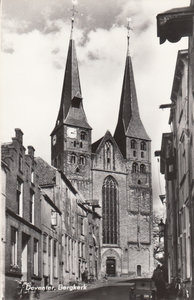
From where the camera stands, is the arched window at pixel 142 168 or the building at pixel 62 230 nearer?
the building at pixel 62 230

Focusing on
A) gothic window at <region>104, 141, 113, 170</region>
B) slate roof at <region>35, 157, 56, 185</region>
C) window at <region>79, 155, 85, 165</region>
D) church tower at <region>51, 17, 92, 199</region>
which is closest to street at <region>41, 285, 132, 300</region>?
slate roof at <region>35, 157, 56, 185</region>

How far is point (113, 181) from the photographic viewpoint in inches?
2383

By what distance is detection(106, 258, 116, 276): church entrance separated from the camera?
57.7m

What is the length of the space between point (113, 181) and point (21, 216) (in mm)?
42352

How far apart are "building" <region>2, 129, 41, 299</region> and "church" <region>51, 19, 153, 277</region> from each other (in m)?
36.3

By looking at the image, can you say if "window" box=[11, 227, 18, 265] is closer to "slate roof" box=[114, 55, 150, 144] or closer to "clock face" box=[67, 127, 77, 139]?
"slate roof" box=[114, 55, 150, 144]

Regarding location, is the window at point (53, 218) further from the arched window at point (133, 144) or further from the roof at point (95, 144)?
the arched window at point (133, 144)

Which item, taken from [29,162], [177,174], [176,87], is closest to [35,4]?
[176,87]

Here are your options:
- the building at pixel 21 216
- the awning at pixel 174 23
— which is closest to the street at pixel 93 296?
the building at pixel 21 216

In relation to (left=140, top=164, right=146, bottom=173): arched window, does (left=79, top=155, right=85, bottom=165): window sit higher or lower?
higher

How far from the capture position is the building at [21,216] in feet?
55.4

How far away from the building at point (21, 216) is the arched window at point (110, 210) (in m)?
37.8

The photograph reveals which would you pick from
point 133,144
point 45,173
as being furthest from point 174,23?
point 133,144

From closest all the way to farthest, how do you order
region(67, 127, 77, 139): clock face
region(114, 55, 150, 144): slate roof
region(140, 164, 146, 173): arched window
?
region(114, 55, 150, 144): slate roof
region(67, 127, 77, 139): clock face
region(140, 164, 146, 173): arched window
